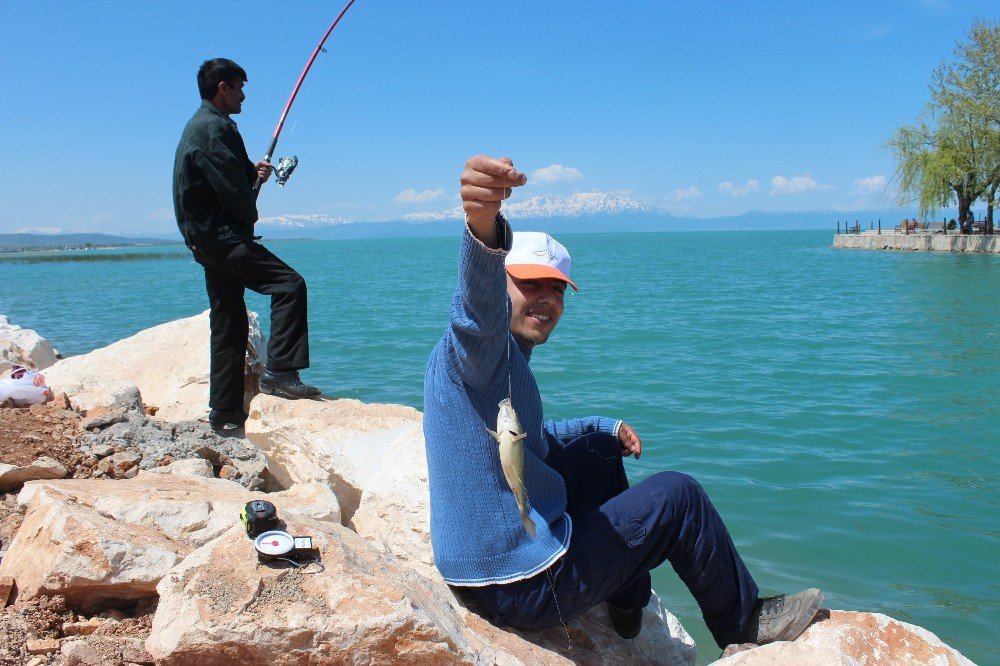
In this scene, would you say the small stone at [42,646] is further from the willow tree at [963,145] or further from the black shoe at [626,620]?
the willow tree at [963,145]

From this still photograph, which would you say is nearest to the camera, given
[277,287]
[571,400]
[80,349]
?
[277,287]

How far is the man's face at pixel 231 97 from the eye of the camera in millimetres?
5203

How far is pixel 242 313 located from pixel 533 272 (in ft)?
11.0

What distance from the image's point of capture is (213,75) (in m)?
5.16

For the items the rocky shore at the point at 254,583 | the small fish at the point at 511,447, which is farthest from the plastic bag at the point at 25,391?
the small fish at the point at 511,447

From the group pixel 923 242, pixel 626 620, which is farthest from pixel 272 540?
pixel 923 242

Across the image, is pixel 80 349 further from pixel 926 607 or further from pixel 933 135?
pixel 933 135

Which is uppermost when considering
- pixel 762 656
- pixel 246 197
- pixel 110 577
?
pixel 246 197

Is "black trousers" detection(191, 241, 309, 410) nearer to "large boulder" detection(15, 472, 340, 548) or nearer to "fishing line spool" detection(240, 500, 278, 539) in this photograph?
"large boulder" detection(15, 472, 340, 548)

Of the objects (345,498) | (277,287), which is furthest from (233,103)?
(345,498)

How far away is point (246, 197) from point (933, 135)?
58878mm

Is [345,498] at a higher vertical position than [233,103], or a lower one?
lower

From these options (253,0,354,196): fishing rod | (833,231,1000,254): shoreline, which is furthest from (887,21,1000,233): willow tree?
(253,0,354,196): fishing rod

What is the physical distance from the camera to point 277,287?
5.50 meters
